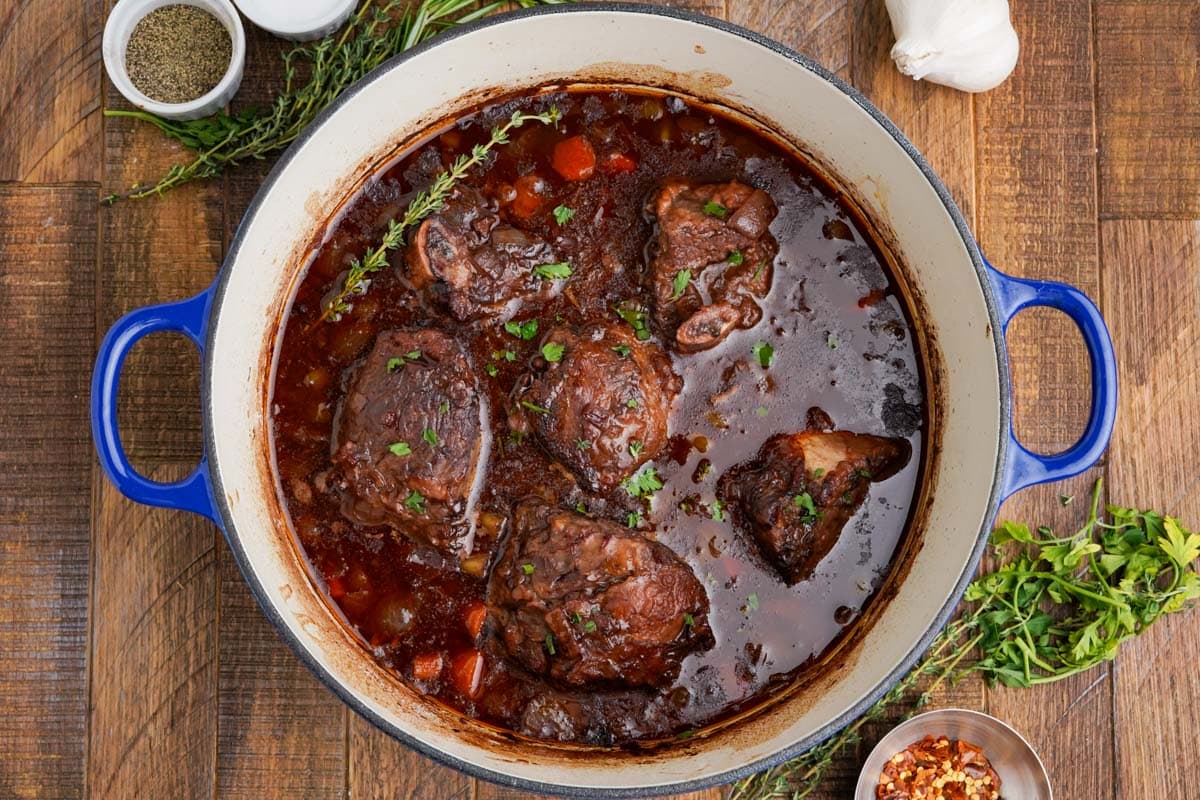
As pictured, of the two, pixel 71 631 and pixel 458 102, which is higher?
pixel 458 102

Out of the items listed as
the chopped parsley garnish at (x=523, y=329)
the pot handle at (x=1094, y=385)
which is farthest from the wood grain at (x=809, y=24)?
the chopped parsley garnish at (x=523, y=329)

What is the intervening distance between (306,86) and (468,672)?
2.26 metres

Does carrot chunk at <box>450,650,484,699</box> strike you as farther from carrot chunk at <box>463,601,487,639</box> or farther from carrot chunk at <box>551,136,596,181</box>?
carrot chunk at <box>551,136,596,181</box>

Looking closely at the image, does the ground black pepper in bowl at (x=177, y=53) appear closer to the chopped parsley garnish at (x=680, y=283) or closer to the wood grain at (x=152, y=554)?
the wood grain at (x=152, y=554)

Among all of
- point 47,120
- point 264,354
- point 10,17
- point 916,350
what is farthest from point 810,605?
point 10,17

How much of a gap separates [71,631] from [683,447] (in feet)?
8.24

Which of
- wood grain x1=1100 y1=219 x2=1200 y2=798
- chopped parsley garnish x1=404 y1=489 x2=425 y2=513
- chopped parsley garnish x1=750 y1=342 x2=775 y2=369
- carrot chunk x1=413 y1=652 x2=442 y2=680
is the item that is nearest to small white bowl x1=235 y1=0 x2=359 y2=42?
chopped parsley garnish x1=404 y1=489 x2=425 y2=513

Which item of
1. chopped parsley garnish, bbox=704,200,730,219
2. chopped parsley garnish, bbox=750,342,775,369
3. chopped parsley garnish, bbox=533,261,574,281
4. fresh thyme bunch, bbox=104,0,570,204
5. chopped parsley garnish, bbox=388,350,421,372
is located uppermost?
fresh thyme bunch, bbox=104,0,570,204

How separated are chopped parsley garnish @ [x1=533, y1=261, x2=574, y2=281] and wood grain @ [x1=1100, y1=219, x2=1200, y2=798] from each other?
7.21 ft

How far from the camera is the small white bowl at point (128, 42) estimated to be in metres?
3.66

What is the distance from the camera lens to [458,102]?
371 centimetres

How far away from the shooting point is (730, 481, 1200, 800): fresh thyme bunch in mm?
3803

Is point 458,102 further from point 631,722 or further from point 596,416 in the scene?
point 631,722

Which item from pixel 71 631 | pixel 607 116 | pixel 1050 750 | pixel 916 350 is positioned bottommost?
pixel 1050 750
